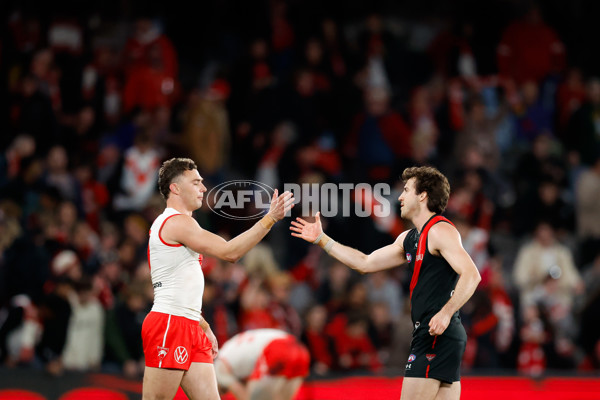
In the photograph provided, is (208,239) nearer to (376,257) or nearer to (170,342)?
(170,342)

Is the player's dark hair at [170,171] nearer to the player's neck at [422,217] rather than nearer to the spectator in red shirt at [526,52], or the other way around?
the player's neck at [422,217]

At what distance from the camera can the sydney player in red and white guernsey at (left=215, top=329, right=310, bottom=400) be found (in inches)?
346

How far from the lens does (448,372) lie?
640 cm

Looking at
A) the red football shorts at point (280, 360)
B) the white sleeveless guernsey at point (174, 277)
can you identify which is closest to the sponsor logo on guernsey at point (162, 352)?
the white sleeveless guernsey at point (174, 277)

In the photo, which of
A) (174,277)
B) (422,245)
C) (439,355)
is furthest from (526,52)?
(174,277)

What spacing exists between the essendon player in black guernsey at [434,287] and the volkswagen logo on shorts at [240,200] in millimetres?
3305

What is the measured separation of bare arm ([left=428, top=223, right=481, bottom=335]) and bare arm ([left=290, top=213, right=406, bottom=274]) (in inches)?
22.1

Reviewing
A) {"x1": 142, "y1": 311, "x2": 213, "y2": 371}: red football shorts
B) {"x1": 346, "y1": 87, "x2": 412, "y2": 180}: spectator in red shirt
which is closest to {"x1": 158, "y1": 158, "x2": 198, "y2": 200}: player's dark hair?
{"x1": 142, "y1": 311, "x2": 213, "y2": 371}: red football shorts

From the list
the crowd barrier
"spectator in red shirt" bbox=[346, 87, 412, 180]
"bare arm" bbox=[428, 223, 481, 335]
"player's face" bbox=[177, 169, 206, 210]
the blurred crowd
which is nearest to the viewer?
"bare arm" bbox=[428, 223, 481, 335]

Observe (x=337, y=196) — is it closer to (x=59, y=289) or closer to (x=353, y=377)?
(x=353, y=377)

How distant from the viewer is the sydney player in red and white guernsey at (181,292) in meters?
6.39

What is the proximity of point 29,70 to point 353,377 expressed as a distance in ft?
22.9

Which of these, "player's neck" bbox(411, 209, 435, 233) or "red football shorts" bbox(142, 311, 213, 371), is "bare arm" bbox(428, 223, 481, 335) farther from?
"red football shorts" bbox(142, 311, 213, 371)

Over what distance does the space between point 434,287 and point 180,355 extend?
6.24ft
